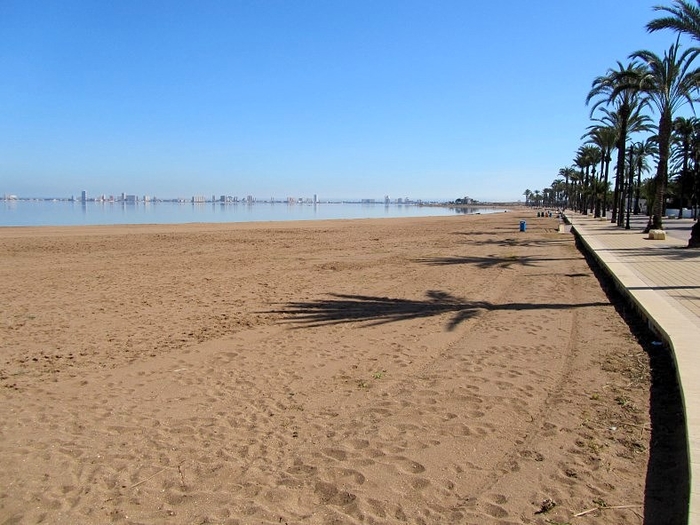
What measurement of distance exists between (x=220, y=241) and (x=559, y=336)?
1850 centimetres

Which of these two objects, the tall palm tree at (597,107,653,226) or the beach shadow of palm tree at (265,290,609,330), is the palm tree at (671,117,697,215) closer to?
the tall palm tree at (597,107,653,226)

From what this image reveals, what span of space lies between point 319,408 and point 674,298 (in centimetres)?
686

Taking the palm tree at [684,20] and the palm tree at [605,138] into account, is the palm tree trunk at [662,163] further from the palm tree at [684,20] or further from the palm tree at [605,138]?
the palm tree at [605,138]

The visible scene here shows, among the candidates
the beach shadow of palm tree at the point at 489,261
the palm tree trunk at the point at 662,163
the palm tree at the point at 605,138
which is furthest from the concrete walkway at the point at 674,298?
the palm tree at the point at 605,138

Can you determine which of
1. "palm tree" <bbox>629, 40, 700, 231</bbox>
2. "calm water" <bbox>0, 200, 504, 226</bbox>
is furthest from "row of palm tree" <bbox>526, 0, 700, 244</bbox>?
"calm water" <bbox>0, 200, 504, 226</bbox>

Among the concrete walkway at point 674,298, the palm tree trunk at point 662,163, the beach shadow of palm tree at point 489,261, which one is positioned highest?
the palm tree trunk at point 662,163

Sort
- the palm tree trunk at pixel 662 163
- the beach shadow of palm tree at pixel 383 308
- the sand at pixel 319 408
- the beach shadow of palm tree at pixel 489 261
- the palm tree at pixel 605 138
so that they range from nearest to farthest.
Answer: the sand at pixel 319 408
the beach shadow of palm tree at pixel 383 308
the beach shadow of palm tree at pixel 489 261
the palm tree trunk at pixel 662 163
the palm tree at pixel 605 138

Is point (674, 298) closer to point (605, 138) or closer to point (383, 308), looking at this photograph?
point (383, 308)

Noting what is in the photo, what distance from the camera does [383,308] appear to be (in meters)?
9.02

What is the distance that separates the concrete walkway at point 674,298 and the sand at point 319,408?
358 millimetres

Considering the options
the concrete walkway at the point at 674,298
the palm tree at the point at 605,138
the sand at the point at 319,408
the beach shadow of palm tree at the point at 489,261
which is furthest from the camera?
the palm tree at the point at 605,138

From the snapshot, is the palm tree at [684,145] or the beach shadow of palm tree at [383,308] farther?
the palm tree at [684,145]

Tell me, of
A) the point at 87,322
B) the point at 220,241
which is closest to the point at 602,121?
the point at 220,241

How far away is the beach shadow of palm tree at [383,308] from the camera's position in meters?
8.14
